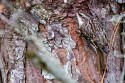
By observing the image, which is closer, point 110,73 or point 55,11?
point 55,11

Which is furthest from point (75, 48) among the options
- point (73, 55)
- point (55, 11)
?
point (55, 11)

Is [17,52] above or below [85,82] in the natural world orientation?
above

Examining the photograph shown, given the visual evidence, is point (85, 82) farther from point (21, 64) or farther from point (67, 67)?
point (21, 64)

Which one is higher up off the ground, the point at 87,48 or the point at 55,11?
the point at 55,11

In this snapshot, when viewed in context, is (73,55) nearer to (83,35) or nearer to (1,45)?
(83,35)

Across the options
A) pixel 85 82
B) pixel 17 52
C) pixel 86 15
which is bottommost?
pixel 85 82

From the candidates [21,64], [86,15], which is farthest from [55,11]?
[21,64]
